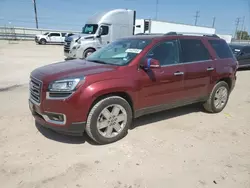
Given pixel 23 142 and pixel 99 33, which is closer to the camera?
pixel 23 142

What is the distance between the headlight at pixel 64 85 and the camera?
3.04 metres

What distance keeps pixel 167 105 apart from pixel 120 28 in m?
11.9

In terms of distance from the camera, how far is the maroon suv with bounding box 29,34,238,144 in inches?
122

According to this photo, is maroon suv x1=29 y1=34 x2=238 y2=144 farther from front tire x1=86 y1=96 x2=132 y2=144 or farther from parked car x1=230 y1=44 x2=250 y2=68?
parked car x1=230 y1=44 x2=250 y2=68

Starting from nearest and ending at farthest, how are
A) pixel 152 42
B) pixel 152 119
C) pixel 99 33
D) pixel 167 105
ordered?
1. pixel 152 42
2. pixel 167 105
3. pixel 152 119
4. pixel 99 33

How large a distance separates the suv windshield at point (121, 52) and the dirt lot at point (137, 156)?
4.37 ft

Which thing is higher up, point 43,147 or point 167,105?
point 167,105

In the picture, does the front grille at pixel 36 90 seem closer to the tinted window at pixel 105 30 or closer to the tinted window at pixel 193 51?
the tinted window at pixel 193 51

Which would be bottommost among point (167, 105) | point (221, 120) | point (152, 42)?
point (221, 120)

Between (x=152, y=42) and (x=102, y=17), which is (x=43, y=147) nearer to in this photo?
(x=152, y=42)

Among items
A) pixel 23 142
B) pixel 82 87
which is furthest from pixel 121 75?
pixel 23 142

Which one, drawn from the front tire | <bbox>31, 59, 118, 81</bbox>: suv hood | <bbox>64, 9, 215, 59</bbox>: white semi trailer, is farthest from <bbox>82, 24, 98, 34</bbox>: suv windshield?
the front tire

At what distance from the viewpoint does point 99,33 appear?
550 inches

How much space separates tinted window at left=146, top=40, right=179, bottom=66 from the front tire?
1019mm
